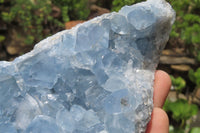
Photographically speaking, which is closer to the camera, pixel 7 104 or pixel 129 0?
pixel 7 104

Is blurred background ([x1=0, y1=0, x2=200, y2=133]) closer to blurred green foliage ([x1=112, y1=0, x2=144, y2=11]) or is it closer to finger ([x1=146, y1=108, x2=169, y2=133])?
blurred green foliage ([x1=112, y1=0, x2=144, y2=11])

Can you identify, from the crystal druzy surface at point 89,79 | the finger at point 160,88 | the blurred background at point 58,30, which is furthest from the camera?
the blurred background at point 58,30

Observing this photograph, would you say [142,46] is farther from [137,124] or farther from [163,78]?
[137,124]

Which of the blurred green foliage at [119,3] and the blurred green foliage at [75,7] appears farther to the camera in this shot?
the blurred green foliage at [75,7]

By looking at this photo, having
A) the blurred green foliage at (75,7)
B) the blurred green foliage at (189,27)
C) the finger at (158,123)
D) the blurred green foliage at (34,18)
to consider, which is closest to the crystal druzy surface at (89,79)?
the finger at (158,123)

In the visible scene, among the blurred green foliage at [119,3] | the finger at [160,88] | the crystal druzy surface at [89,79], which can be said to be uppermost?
the blurred green foliage at [119,3]

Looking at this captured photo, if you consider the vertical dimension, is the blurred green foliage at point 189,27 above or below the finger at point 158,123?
below

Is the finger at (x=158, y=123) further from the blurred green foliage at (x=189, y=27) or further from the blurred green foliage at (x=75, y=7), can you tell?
the blurred green foliage at (x=189, y=27)

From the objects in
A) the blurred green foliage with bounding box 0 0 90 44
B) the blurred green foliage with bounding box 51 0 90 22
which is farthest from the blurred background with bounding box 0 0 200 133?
the blurred green foliage with bounding box 51 0 90 22

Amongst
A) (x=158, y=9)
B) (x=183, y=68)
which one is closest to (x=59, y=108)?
(x=158, y=9)
